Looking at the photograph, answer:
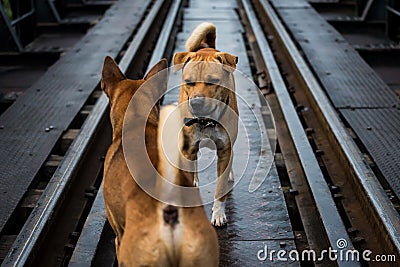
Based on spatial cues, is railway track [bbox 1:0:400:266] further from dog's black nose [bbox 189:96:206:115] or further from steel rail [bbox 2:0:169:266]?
dog's black nose [bbox 189:96:206:115]

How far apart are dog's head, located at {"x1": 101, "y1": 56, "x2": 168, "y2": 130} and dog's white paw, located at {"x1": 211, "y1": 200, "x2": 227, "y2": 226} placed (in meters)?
1.10

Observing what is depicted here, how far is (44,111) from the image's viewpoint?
6195 millimetres

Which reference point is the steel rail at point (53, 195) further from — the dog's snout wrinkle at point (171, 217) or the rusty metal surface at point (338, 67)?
the rusty metal surface at point (338, 67)

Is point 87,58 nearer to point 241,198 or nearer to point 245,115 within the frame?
point 245,115

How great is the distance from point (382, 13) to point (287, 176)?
235 inches

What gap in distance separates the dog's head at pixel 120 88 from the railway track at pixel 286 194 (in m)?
0.94

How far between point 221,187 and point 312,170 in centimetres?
87

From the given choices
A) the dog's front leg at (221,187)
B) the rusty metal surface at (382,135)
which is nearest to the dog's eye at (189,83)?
the dog's front leg at (221,187)

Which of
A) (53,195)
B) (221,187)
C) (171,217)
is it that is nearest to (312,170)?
(221,187)

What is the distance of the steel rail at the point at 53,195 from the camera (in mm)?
3830

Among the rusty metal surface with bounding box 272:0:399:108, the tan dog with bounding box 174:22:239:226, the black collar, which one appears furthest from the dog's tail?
the rusty metal surface with bounding box 272:0:399:108

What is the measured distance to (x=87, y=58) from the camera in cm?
822

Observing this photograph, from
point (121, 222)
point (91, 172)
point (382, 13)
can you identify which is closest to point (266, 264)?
point (121, 222)

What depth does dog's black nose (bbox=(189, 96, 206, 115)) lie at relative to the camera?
13.4 ft
